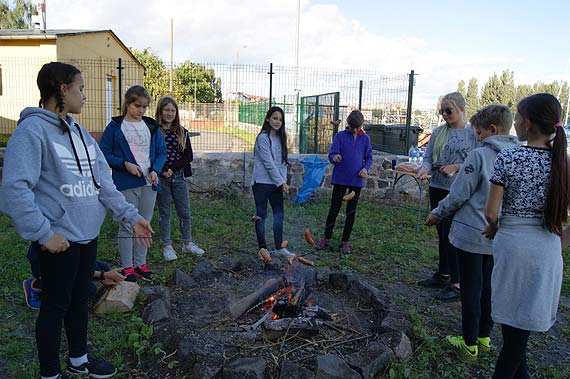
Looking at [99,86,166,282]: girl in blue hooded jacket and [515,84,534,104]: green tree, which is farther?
[515,84,534,104]: green tree

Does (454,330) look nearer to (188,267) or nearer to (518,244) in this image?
(518,244)

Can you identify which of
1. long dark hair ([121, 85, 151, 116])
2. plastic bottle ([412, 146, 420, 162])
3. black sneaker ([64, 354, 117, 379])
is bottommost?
black sneaker ([64, 354, 117, 379])

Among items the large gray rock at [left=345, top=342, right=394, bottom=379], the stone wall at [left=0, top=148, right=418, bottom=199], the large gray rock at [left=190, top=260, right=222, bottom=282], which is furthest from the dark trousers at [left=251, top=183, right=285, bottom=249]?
the stone wall at [left=0, top=148, right=418, bottom=199]

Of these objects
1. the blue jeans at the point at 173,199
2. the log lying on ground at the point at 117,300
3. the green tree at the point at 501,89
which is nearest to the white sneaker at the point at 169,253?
the blue jeans at the point at 173,199

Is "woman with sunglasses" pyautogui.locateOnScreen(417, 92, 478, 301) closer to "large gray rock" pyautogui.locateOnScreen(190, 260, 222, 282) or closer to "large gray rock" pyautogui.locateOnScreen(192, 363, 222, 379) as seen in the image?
"large gray rock" pyautogui.locateOnScreen(190, 260, 222, 282)

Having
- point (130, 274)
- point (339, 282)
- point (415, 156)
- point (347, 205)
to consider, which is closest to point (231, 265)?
point (130, 274)

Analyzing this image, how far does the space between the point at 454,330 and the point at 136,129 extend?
339 centimetres

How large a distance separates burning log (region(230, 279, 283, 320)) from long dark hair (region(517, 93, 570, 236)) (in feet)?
7.46

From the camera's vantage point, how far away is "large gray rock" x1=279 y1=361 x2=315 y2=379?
8.86 feet

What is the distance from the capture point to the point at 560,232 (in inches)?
91.5

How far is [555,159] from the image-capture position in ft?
7.42

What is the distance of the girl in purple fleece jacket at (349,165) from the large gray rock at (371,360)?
2.64 m

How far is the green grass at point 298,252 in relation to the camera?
122 inches

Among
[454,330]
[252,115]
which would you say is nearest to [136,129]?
[454,330]
